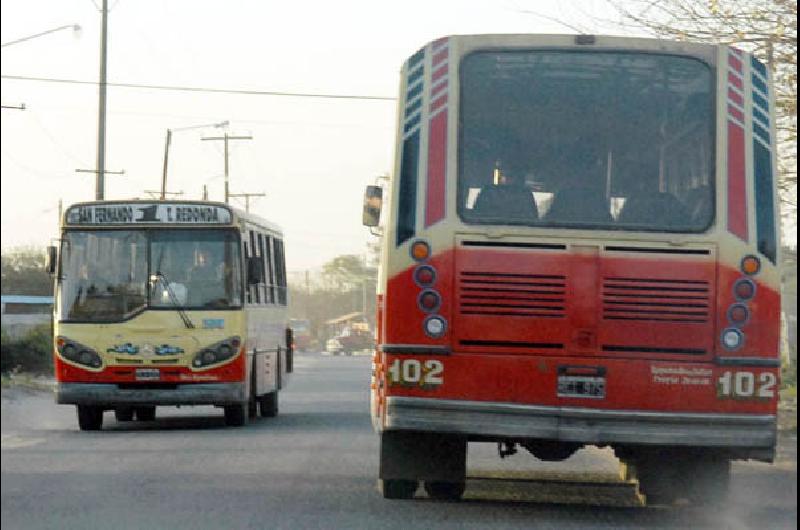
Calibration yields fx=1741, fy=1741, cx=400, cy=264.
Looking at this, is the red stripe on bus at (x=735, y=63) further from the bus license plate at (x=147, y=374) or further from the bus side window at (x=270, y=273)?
the bus side window at (x=270, y=273)

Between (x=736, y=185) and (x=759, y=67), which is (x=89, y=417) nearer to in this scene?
(x=736, y=185)

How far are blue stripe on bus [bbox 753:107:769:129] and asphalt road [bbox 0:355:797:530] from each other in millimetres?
2655

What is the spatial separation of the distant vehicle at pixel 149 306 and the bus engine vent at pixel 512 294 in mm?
10650

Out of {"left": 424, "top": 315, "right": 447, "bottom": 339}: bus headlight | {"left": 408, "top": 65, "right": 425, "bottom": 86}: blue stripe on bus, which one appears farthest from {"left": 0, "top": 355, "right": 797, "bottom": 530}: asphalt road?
{"left": 408, "top": 65, "right": 425, "bottom": 86}: blue stripe on bus

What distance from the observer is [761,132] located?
11195 millimetres

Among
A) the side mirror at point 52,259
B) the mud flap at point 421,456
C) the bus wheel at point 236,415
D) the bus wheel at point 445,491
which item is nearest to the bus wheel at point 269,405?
the bus wheel at point 236,415

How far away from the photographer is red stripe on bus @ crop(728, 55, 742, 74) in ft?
36.9

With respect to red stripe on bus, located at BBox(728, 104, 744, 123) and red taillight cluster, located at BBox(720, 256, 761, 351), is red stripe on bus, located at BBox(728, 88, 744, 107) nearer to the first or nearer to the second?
red stripe on bus, located at BBox(728, 104, 744, 123)

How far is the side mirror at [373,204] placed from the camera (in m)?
11.9

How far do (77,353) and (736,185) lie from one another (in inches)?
467

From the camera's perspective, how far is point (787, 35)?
1947 centimetres

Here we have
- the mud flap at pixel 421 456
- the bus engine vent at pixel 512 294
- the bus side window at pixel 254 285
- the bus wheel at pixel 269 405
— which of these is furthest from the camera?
the bus wheel at pixel 269 405

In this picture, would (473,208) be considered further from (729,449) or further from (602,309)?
(729,449)

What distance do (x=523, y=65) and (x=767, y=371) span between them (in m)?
2.50
